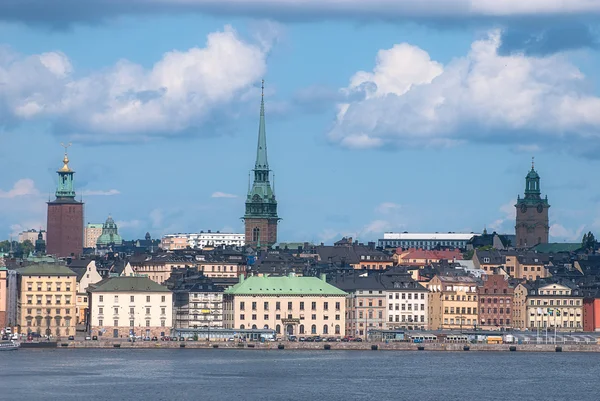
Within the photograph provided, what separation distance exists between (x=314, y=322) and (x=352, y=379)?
4147cm

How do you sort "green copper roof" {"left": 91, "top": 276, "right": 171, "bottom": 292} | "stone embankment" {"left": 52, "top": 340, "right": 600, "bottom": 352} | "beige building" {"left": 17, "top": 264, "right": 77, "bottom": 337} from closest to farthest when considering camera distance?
"stone embankment" {"left": 52, "top": 340, "right": 600, "bottom": 352}, "green copper roof" {"left": 91, "top": 276, "right": 171, "bottom": 292}, "beige building" {"left": 17, "top": 264, "right": 77, "bottom": 337}

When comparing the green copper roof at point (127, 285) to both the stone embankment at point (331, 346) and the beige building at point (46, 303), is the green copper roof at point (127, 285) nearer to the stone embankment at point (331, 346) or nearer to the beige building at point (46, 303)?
the beige building at point (46, 303)

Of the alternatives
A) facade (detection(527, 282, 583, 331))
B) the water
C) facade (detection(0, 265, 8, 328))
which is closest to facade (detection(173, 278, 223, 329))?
facade (detection(0, 265, 8, 328))

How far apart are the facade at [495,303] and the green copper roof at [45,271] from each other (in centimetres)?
3069

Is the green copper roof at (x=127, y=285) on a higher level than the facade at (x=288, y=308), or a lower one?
higher

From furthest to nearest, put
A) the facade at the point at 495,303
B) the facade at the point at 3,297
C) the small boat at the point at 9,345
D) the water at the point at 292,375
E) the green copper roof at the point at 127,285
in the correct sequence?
the facade at the point at 495,303, the facade at the point at 3,297, the green copper roof at the point at 127,285, the small boat at the point at 9,345, the water at the point at 292,375

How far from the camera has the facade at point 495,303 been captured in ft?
515

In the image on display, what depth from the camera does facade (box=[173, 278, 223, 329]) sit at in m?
152

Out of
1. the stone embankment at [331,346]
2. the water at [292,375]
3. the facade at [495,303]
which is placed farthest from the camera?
the facade at [495,303]

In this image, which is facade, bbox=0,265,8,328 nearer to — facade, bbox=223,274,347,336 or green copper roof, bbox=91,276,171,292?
green copper roof, bbox=91,276,171,292

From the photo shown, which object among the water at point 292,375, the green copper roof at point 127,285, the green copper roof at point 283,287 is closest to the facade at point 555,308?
the green copper roof at point 283,287

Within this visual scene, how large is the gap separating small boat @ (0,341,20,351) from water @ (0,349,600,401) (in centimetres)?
242

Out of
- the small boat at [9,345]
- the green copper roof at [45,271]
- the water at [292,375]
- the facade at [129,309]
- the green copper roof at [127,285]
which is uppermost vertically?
the green copper roof at [45,271]

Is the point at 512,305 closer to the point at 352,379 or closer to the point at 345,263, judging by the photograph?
the point at 345,263
